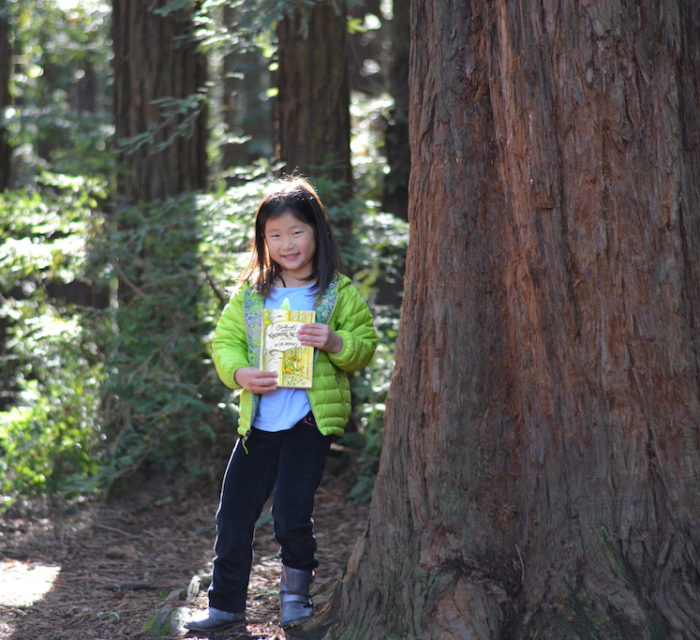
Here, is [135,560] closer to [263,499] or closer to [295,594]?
[263,499]

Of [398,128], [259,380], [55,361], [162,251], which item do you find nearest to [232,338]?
[259,380]

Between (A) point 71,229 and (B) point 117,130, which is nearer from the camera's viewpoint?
(A) point 71,229

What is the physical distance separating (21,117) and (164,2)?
4514 mm

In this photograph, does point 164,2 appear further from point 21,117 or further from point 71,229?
point 21,117

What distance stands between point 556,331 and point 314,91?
15.6ft

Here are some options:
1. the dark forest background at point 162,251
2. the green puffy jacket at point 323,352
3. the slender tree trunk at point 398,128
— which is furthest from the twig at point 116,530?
the slender tree trunk at point 398,128

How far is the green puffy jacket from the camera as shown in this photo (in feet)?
12.1

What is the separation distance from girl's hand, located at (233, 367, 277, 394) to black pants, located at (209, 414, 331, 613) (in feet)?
0.73

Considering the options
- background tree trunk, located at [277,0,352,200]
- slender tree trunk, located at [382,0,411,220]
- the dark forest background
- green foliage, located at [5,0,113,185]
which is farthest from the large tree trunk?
green foliage, located at [5,0,113,185]

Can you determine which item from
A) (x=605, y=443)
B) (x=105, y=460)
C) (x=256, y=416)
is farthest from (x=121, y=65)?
(x=605, y=443)

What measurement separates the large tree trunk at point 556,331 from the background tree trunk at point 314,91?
12.8 ft

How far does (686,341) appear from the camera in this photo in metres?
3.04

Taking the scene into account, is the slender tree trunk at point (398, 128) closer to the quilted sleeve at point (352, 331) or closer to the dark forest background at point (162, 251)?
the dark forest background at point (162, 251)

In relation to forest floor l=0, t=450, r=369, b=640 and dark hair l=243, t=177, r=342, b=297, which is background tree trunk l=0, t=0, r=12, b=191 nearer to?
forest floor l=0, t=450, r=369, b=640
